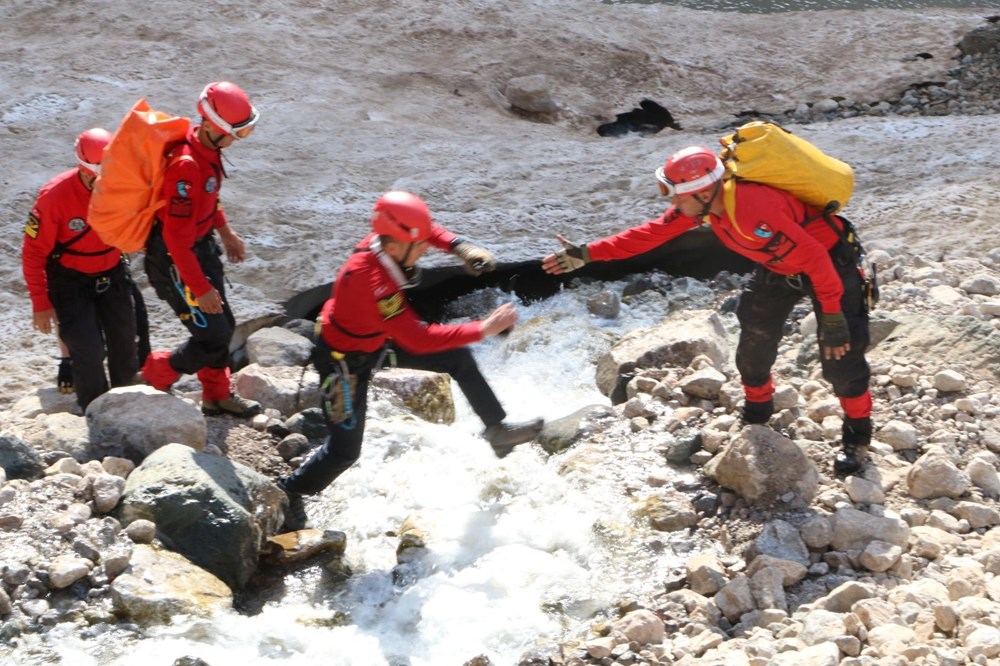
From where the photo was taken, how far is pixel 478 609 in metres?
5.33


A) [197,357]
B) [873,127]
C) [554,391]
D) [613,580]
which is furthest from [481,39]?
[613,580]

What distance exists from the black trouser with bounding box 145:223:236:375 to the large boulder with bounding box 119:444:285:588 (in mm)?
829

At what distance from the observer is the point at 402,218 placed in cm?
503

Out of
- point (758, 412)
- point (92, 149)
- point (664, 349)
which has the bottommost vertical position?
point (664, 349)

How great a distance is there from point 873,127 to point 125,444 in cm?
767

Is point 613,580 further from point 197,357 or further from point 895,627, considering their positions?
point 197,357

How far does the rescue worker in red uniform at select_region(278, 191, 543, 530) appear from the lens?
511 centimetres

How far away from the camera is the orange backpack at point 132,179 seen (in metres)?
5.59

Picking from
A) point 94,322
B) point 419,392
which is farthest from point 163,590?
point 419,392

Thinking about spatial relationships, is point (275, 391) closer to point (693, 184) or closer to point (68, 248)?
point (68, 248)

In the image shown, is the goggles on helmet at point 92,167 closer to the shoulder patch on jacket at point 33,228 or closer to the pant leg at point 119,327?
the shoulder patch on jacket at point 33,228

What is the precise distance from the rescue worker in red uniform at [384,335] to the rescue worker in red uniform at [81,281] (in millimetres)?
1461

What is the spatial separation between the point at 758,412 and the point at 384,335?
6.94 feet

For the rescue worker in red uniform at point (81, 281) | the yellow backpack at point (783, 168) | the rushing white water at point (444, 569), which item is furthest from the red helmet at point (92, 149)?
the yellow backpack at point (783, 168)
